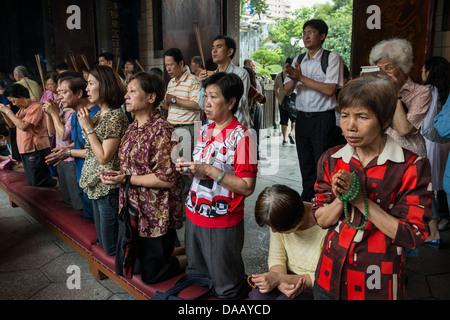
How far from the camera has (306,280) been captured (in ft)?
5.64

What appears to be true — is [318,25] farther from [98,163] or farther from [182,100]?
[98,163]

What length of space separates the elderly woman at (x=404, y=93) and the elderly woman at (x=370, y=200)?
1368mm

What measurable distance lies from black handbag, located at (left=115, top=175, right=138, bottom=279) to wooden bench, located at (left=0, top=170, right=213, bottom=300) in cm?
21

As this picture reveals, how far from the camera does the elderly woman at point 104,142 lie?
235cm

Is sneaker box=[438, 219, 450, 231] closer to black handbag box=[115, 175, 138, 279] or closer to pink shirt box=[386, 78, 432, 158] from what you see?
pink shirt box=[386, 78, 432, 158]

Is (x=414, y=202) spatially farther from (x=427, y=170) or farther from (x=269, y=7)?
(x=269, y=7)

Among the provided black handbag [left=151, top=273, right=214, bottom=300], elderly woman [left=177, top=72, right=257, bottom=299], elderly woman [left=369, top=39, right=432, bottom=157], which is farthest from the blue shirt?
elderly woman [left=369, top=39, right=432, bottom=157]

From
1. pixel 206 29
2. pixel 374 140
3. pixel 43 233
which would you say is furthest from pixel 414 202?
pixel 206 29

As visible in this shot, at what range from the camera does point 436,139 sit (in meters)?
3.28

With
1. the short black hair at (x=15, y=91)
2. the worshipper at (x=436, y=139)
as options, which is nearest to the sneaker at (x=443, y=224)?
the worshipper at (x=436, y=139)

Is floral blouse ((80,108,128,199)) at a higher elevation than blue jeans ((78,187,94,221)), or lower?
higher

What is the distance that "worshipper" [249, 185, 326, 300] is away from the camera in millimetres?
1638

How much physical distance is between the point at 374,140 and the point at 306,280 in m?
0.80

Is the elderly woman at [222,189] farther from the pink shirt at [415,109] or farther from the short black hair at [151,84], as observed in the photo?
the pink shirt at [415,109]
